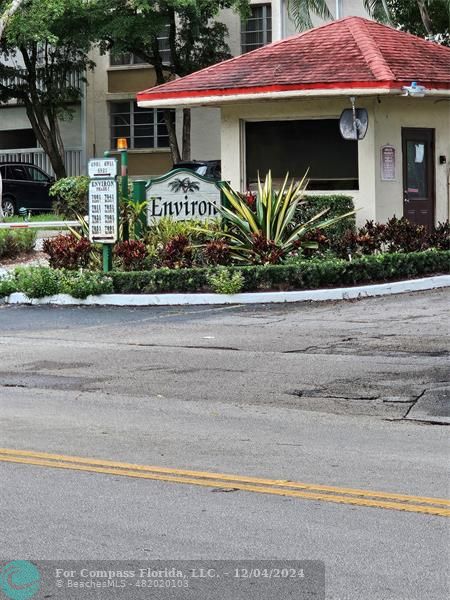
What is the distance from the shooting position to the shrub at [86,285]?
742 inches

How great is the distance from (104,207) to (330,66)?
5.02 metres

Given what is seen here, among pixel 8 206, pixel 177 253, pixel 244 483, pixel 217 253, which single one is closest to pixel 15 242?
pixel 177 253

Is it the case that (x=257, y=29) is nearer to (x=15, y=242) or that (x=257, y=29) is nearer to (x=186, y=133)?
(x=186, y=133)

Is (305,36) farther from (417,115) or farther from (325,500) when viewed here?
(325,500)

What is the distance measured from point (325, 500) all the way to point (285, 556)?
1.18m

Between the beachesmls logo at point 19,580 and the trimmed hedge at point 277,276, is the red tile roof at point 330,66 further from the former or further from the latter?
the beachesmls logo at point 19,580

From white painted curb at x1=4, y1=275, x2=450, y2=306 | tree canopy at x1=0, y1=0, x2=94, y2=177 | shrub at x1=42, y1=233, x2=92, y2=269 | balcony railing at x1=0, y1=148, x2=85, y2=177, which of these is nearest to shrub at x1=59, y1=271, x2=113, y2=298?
white painted curb at x1=4, y1=275, x2=450, y2=306

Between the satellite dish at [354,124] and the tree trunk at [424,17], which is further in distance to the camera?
the tree trunk at [424,17]

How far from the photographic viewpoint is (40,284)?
19.1m

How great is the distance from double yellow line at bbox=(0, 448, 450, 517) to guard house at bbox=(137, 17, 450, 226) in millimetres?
13654

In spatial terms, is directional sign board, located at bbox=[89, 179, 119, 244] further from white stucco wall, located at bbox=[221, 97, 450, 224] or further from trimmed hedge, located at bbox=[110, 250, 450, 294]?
white stucco wall, located at bbox=[221, 97, 450, 224]

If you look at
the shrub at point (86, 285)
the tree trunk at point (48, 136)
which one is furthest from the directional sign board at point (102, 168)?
the tree trunk at point (48, 136)

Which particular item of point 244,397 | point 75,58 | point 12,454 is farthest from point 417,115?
point 75,58

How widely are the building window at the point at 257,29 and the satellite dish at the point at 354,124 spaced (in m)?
21.9
